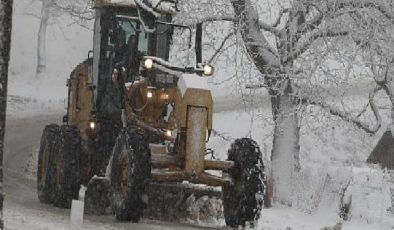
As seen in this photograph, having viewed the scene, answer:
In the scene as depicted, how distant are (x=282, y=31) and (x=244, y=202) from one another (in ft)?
28.7

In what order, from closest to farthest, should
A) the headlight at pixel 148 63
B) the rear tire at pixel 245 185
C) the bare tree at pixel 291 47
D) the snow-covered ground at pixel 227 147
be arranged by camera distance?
the headlight at pixel 148 63, the rear tire at pixel 245 185, the snow-covered ground at pixel 227 147, the bare tree at pixel 291 47

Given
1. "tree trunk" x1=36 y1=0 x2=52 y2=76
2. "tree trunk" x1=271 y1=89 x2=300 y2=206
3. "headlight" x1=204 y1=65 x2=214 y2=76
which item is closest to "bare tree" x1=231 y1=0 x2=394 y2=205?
"tree trunk" x1=271 y1=89 x2=300 y2=206

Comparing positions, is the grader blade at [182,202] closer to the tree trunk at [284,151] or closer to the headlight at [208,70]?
the headlight at [208,70]

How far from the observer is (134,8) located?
13297mm

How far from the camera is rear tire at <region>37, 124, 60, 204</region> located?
1348 cm

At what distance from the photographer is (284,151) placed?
2016 centimetres

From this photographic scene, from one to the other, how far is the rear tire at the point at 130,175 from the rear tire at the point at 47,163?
2.50m

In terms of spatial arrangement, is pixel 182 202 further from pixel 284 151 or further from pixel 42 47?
pixel 42 47

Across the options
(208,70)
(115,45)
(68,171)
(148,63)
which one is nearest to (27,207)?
(68,171)

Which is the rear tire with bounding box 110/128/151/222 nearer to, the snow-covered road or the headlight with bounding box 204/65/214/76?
the snow-covered road

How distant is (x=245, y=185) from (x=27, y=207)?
353 cm

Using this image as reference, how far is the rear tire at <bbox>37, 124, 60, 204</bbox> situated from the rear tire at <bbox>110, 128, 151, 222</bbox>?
2.50m

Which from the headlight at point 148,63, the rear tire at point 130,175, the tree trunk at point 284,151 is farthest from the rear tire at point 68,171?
the tree trunk at point 284,151

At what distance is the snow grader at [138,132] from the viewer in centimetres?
1082
